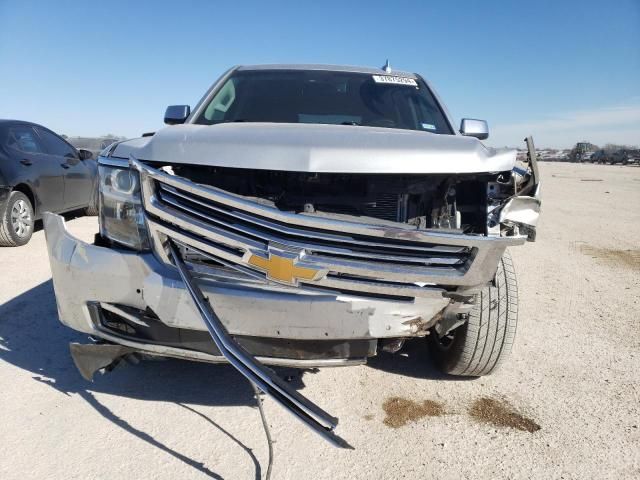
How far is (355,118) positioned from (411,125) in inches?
15.0

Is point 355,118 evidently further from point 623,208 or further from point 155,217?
point 623,208

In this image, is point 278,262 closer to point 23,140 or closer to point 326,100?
point 326,100

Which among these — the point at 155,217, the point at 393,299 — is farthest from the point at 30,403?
the point at 393,299

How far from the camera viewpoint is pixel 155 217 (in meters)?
2.04

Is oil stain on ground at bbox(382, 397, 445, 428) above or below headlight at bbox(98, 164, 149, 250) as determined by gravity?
below

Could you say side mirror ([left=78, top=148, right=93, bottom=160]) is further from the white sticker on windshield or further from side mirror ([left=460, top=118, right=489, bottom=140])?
side mirror ([left=460, top=118, right=489, bottom=140])

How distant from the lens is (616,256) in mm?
6238

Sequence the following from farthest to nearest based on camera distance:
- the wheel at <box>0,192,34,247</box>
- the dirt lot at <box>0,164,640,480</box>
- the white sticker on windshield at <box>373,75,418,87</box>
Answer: the wheel at <box>0,192,34,247</box> → the white sticker on windshield at <box>373,75,418,87</box> → the dirt lot at <box>0,164,640,480</box>

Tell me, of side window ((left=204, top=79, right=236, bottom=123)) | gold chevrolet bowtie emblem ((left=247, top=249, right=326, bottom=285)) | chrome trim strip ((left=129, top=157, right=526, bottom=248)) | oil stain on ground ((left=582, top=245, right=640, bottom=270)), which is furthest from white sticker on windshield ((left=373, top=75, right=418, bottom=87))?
oil stain on ground ((left=582, top=245, right=640, bottom=270))

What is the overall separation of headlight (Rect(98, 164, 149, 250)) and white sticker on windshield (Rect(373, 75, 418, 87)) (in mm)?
2053

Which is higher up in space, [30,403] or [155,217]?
[155,217]

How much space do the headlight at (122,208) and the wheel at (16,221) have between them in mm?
4151

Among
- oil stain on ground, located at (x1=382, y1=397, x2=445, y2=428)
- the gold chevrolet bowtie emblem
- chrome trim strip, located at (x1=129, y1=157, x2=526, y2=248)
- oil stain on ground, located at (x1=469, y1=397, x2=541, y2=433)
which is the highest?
chrome trim strip, located at (x1=129, y1=157, x2=526, y2=248)

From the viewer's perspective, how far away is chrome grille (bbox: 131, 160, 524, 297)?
1795mm
